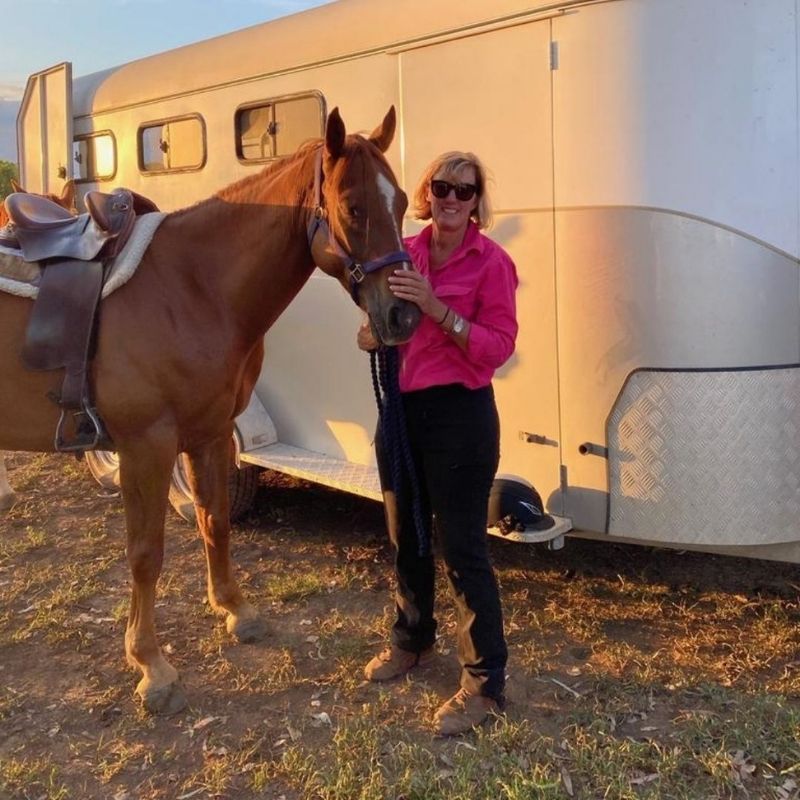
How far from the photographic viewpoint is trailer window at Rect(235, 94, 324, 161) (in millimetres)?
4094

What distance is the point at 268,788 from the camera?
103 inches

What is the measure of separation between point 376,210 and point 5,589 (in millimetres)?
2948

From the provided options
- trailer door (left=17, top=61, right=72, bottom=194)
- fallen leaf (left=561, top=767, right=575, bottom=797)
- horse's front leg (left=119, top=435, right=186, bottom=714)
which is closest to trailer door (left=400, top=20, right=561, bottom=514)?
fallen leaf (left=561, top=767, right=575, bottom=797)

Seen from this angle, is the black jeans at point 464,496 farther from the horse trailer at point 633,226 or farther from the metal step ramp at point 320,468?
the metal step ramp at point 320,468

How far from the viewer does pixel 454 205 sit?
2.62 meters

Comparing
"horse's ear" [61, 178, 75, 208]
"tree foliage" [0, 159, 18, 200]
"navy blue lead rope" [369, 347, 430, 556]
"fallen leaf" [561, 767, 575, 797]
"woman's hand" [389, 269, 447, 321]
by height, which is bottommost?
"fallen leaf" [561, 767, 575, 797]

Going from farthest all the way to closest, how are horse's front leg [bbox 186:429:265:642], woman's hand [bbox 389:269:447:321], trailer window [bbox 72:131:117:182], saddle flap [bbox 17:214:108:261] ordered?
1. trailer window [bbox 72:131:117:182]
2. horse's front leg [bbox 186:429:265:642]
3. saddle flap [bbox 17:214:108:261]
4. woman's hand [bbox 389:269:447:321]

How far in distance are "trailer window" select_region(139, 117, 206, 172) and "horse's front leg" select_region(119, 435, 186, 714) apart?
7.52 feet

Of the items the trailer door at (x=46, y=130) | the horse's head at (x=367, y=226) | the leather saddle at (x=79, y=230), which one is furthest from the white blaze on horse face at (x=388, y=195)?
the trailer door at (x=46, y=130)

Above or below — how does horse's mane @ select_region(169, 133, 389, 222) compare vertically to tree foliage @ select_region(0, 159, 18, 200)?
below

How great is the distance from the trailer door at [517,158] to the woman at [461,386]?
2.24ft

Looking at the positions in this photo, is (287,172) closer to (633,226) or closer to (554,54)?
(554,54)

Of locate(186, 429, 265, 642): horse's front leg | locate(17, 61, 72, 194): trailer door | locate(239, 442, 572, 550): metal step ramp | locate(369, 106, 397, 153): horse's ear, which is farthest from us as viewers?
locate(17, 61, 72, 194): trailer door

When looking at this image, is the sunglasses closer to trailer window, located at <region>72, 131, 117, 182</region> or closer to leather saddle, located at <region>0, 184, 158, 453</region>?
leather saddle, located at <region>0, 184, 158, 453</region>
